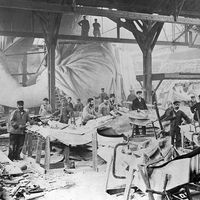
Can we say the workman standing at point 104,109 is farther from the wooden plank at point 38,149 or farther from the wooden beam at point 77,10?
the wooden beam at point 77,10

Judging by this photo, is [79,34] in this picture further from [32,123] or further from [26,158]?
[26,158]

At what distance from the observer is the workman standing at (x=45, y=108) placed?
4.89 meters

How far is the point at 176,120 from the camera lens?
5457 millimetres

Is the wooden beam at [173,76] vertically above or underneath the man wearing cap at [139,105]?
above

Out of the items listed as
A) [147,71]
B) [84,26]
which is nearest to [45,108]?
[84,26]

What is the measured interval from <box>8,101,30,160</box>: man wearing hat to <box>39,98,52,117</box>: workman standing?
0.24 m

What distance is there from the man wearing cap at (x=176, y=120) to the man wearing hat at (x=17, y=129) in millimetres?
2403

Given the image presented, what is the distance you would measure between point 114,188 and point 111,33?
283 cm

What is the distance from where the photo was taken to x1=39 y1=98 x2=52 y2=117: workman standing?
4893 millimetres

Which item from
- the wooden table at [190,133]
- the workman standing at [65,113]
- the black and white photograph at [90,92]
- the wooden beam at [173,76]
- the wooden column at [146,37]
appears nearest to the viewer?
the black and white photograph at [90,92]

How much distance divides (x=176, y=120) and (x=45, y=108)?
7.34 feet

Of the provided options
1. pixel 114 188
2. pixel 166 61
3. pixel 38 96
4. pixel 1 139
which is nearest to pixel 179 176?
pixel 114 188

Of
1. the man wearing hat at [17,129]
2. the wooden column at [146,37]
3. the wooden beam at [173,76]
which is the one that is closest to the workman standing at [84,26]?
the wooden column at [146,37]

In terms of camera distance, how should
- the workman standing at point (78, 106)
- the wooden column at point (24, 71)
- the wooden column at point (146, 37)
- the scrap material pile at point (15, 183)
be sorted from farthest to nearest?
the wooden column at point (146, 37) < the workman standing at point (78, 106) < the wooden column at point (24, 71) < the scrap material pile at point (15, 183)
